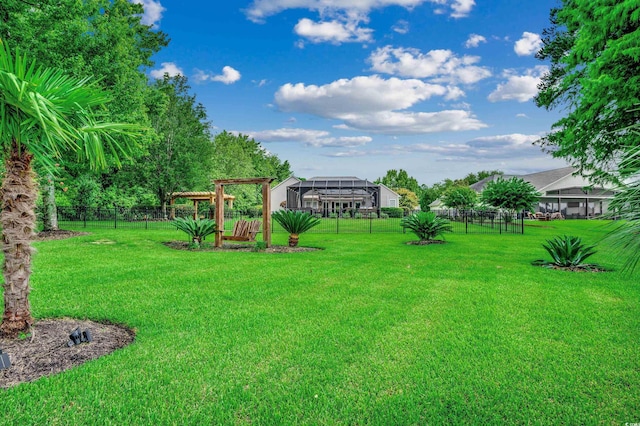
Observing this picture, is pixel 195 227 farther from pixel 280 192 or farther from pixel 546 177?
pixel 546 177

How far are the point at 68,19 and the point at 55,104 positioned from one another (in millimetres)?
13982

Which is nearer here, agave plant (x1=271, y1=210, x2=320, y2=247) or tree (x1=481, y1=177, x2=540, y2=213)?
agave plant (x1=271, y1=210, x2=320, y2=247)

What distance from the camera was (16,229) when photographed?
356cm

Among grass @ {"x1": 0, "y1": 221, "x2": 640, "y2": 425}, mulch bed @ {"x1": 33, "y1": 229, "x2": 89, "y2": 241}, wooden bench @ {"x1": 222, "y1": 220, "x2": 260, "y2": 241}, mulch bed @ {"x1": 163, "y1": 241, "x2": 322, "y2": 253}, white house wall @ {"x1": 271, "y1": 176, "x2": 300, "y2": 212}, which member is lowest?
grass @ {"x1": 0, "y1": 221, "x2": 640, "y2": 425}

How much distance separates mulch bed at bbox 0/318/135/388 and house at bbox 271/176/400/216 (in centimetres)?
2983

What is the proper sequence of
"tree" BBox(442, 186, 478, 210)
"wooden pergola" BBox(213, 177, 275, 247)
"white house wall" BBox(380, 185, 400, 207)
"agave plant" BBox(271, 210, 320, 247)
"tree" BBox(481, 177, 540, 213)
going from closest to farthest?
"wooden pergola" BBox(213, 177, 275, 247) → "agave plant" BBox(271, 210, 320, 247) → "tree" BBox(481, 177, 540, 213) → "tree" BBox(442, 186, 478, 210) → "white house wall" BBox(380, 185, 400, 207)

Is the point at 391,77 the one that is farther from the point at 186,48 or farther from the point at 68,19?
the point at 68,19

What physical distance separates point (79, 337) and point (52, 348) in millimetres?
246

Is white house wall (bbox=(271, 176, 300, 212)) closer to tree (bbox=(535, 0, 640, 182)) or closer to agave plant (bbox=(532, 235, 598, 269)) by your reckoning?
tree (bbox=(535, 0, 640, 182))

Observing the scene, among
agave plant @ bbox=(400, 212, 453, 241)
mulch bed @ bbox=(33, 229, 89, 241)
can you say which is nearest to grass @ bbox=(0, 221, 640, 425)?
agave plant @ bbox=(400, 212, 453, 241)

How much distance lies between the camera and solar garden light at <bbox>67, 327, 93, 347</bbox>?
377cm

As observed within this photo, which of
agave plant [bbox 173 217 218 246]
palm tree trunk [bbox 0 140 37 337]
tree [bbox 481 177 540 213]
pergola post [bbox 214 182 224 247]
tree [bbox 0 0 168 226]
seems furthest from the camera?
tree [bbox 481 177 540 213]

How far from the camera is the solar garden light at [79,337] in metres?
3.77

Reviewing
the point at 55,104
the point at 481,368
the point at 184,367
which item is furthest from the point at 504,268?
the point at 55,104
